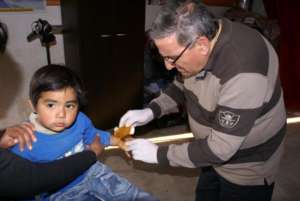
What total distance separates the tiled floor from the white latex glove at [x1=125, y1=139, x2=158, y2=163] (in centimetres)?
95

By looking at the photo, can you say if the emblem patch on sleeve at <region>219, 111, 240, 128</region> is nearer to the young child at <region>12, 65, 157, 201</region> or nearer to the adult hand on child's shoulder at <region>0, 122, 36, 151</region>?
the young child at <region>12, 65, 157, 201</region>

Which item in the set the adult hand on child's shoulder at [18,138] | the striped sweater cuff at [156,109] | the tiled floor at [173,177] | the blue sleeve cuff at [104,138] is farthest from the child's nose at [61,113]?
the tiled floor at [173,177]

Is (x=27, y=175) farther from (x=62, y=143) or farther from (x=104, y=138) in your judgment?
(x=104, y=138)

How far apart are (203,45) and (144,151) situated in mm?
525

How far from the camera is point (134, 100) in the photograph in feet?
9.57

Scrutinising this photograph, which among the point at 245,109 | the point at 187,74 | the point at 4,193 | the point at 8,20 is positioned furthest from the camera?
the point at 8,20

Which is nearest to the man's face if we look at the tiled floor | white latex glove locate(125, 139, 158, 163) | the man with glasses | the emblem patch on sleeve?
the man with glasses

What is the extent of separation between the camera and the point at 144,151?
139cm

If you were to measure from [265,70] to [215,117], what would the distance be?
0.24m

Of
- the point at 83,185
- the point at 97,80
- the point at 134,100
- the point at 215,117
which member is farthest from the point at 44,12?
the point at 215,117

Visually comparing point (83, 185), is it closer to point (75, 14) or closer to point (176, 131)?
point (75, 14)

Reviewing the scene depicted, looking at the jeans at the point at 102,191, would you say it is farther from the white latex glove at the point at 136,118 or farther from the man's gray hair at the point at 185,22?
the man's gray hair at the point at 185,22

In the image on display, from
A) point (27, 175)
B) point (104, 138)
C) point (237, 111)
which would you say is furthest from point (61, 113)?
point (237, 111)

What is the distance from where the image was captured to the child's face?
1.25 meters
